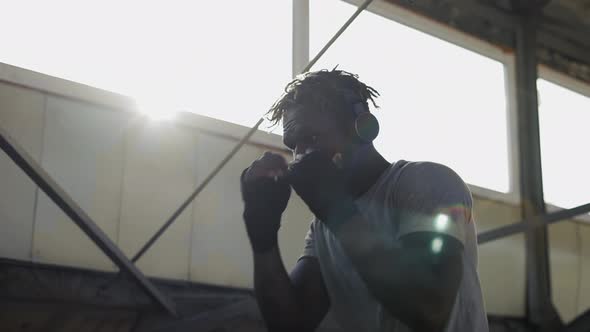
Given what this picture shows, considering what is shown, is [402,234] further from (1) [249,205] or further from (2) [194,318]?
(2) [194,318]

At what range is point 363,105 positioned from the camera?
1.58 m

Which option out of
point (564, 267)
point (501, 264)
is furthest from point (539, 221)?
point (564, 267)

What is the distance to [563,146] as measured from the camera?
4570mm

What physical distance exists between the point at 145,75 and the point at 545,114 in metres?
2.27

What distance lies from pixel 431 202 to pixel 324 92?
1.11 ft

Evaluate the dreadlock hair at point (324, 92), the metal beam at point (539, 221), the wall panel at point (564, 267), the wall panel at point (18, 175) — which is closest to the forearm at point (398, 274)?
the dreadlock hair at point (324, 92)

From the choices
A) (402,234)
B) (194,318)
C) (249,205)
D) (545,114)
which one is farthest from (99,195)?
(545,114)

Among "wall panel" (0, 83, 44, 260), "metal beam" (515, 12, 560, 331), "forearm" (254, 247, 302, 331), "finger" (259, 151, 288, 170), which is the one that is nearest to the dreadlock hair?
"finger" (259, 151, 288, 170)

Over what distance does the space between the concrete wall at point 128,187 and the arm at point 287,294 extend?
4.48ft

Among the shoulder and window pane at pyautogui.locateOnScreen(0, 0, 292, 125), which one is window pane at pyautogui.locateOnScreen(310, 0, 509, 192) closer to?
window pane at pyautogui.locateOnScreen(0, 0, 292, 125)

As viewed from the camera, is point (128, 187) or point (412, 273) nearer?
point (412, 273)

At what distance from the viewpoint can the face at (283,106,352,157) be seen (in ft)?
4.83

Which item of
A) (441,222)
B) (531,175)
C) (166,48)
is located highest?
(166,48)

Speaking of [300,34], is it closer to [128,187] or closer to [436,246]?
[128,187]
